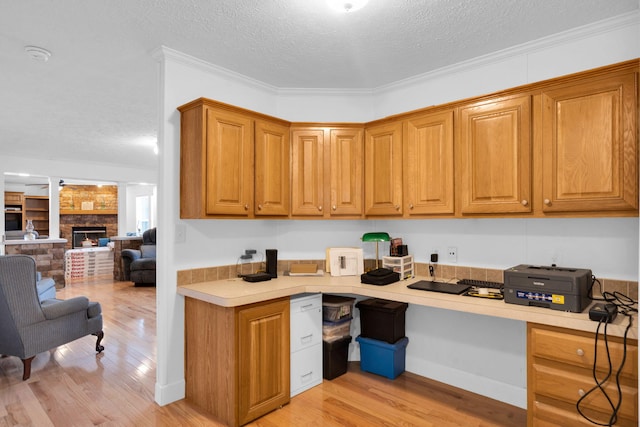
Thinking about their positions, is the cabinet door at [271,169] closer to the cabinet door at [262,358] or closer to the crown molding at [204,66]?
the crown molding at [204,66]

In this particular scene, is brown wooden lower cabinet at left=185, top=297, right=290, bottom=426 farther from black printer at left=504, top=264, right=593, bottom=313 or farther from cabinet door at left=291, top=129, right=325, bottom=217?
black printer at left=504, top=264, right=593, bottom=313

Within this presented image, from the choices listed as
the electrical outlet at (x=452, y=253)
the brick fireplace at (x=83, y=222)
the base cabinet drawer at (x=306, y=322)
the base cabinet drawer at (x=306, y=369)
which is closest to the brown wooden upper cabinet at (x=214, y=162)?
the base cabinet drawer at (x=306, y=322)

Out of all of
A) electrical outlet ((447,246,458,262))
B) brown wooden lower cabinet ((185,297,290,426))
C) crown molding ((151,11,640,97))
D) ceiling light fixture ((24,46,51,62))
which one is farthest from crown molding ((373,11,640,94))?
ceiling light fixture ((24,46,51,62))

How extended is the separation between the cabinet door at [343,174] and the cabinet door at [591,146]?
138cm

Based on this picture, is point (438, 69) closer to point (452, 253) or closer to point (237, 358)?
point (452, 253)

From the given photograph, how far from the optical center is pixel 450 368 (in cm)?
294

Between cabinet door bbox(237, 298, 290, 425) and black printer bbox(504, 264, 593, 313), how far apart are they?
149cm

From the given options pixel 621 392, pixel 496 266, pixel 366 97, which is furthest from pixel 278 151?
pixel 621 392

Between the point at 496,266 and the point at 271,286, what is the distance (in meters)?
1.68

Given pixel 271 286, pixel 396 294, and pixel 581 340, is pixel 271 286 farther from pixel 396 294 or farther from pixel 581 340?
pixel 581 340

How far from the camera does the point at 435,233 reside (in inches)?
121

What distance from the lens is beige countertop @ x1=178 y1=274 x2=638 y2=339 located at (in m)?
1.86

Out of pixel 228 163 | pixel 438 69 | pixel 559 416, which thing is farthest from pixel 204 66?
pixel 559 416

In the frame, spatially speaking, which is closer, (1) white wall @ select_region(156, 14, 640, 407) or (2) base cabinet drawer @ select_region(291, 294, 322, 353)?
(1) white wall @ select_region(156, 14, 640, 407)
